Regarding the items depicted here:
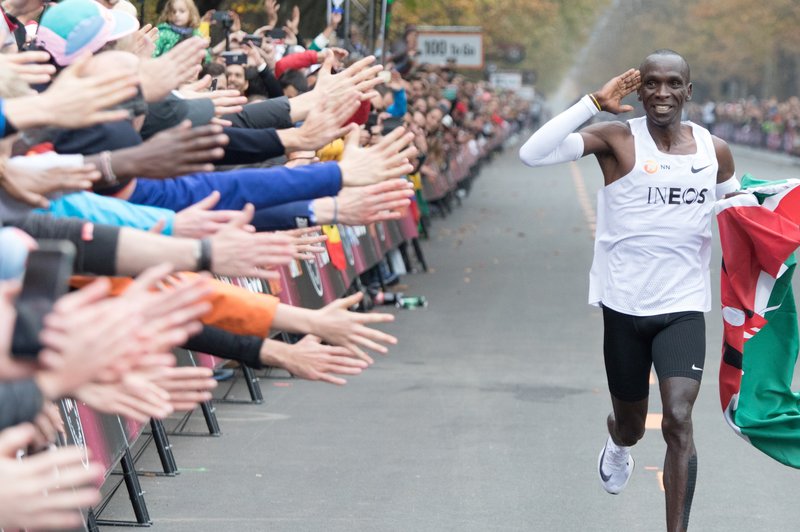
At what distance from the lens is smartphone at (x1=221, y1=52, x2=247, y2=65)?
35.4 feet

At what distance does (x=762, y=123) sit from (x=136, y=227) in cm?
6407

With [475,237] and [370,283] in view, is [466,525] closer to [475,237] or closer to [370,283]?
[370,283]

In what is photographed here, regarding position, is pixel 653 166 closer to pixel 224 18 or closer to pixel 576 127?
pixel 576 127

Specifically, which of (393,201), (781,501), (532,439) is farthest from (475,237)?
(393,201)

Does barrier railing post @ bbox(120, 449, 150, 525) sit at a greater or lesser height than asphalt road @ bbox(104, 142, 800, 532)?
greater

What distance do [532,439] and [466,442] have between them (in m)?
0.41

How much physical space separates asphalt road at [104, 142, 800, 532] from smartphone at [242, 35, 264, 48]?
248 cm

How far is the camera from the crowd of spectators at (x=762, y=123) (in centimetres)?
5803

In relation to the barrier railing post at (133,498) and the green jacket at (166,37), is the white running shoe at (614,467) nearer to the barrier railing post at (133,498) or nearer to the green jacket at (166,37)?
the barrier railing post at (133,498)

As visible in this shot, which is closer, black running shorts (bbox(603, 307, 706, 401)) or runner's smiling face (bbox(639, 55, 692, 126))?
black running shorts (bbox(603, 307, 706, 401))

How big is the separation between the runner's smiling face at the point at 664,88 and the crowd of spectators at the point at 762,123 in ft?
157

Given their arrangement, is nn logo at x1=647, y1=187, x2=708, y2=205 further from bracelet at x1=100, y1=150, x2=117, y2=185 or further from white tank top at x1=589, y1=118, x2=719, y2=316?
bracelet at x1=100, y1=150, x2=117, y2=185

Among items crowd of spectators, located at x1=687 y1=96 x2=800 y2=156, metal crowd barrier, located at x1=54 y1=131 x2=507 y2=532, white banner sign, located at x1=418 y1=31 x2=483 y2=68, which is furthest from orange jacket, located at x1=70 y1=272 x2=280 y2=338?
crowd of spectators, located at x1=687 y1=96 x2=800 y2=156

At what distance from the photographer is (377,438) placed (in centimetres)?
→ 934
